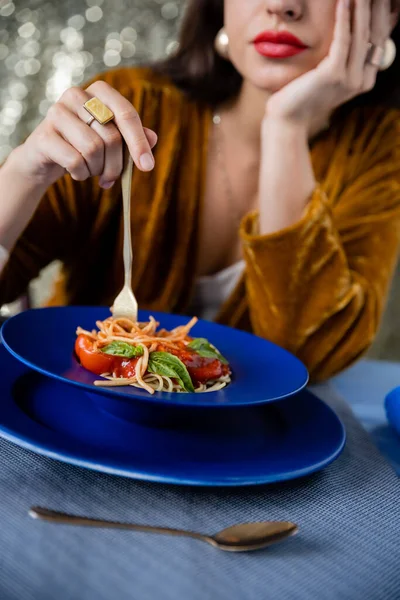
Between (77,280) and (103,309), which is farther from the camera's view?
(77,280)

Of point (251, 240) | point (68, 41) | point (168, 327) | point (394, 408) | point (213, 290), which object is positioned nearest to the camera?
point (394, 408)

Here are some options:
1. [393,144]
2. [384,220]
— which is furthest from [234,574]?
[393,144]

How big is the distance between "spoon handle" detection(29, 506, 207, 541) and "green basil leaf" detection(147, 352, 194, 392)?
195mm

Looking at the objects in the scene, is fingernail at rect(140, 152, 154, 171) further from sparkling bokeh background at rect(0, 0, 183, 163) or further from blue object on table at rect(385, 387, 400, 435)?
sparkling bokeh background at rect(0, 0, 183, 163)

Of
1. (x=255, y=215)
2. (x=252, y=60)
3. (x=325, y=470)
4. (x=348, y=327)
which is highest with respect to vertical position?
(x=252, y=60)

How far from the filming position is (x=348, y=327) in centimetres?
100

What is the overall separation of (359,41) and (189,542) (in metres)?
0.98

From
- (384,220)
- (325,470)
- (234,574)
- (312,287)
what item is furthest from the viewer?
(384,220)

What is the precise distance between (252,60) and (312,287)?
1.52 feet

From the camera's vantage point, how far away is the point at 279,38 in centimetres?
104

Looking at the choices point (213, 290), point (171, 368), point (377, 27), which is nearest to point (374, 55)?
point (377, 27)

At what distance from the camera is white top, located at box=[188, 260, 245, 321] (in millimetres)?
1283

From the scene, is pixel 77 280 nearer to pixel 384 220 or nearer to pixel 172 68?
pixel 172 68

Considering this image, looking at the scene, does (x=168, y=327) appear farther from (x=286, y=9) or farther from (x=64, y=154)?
(x=286, y=9)
